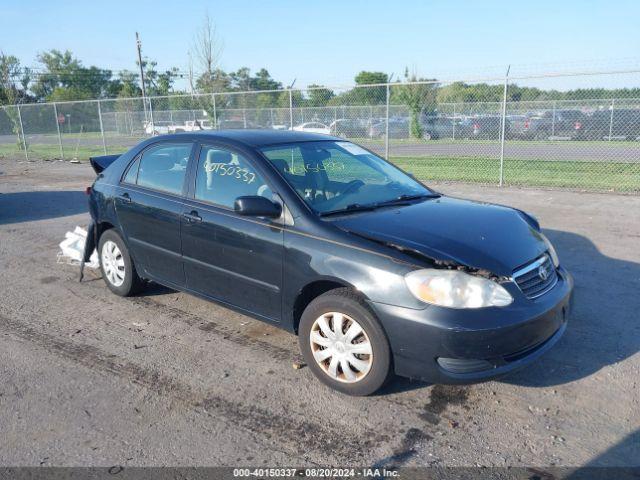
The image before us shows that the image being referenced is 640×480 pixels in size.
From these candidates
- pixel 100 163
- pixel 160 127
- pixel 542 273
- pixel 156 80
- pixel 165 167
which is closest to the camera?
pixel 542 273

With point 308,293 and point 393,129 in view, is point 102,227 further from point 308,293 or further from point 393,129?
point 393,129

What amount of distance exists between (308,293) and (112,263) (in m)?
2.64

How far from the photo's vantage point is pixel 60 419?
3277 mm

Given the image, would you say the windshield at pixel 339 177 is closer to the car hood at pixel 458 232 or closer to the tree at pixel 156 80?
the car hood at pixel 458 232

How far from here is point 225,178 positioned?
427 centimetres

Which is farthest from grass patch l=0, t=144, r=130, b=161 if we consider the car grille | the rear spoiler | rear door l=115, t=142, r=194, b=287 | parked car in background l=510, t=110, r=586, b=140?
the car grille

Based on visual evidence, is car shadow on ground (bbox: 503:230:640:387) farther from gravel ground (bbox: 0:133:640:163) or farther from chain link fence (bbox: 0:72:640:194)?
gravel ground (bbox: 0:133:640:163)

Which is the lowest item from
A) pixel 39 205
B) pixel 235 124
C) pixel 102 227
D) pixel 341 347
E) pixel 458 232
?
pixel 39 205

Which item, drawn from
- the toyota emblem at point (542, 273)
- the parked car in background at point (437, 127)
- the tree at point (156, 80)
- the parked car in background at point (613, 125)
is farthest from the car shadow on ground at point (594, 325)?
the tree at point (156, 80)

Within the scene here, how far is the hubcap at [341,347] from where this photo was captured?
339 cm

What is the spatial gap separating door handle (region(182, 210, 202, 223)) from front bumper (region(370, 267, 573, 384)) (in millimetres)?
1736

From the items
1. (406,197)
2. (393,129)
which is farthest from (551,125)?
(406,197)

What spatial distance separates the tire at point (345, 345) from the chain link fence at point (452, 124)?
32.6 ft

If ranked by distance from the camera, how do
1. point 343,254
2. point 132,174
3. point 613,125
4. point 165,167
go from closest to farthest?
point 343,254 < point 165,167 < point 132,174 < point 613,125
